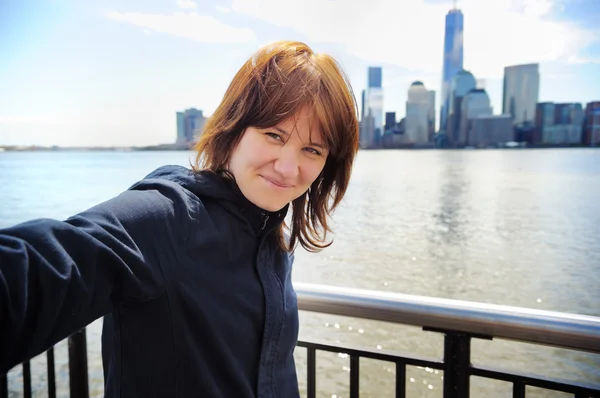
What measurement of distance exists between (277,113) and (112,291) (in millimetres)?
448

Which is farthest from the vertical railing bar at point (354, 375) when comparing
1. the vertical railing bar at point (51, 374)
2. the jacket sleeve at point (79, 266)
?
the vertical railing bar at point (51, 374)

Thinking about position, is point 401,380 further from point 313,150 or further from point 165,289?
point 165,289

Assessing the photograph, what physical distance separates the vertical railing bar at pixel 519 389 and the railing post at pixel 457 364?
0.43ft

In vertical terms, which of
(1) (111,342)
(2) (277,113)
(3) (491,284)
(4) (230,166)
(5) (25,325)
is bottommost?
(3) (491,284)

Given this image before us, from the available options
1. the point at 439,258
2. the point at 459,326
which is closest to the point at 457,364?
the point at 459,326

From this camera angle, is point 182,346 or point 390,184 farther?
point 390,184

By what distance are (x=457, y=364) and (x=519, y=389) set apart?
18 centimetres

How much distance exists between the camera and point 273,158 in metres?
0.94

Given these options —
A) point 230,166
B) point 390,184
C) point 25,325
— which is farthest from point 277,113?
point 390,184

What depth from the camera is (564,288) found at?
13.6m

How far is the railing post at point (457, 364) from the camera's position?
1.23 metres

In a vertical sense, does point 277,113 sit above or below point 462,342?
above

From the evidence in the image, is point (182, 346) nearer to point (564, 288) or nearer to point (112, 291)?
point (112, 291)

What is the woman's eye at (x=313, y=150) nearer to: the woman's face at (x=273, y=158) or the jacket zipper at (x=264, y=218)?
the woman's face at (x=273, y=158)
